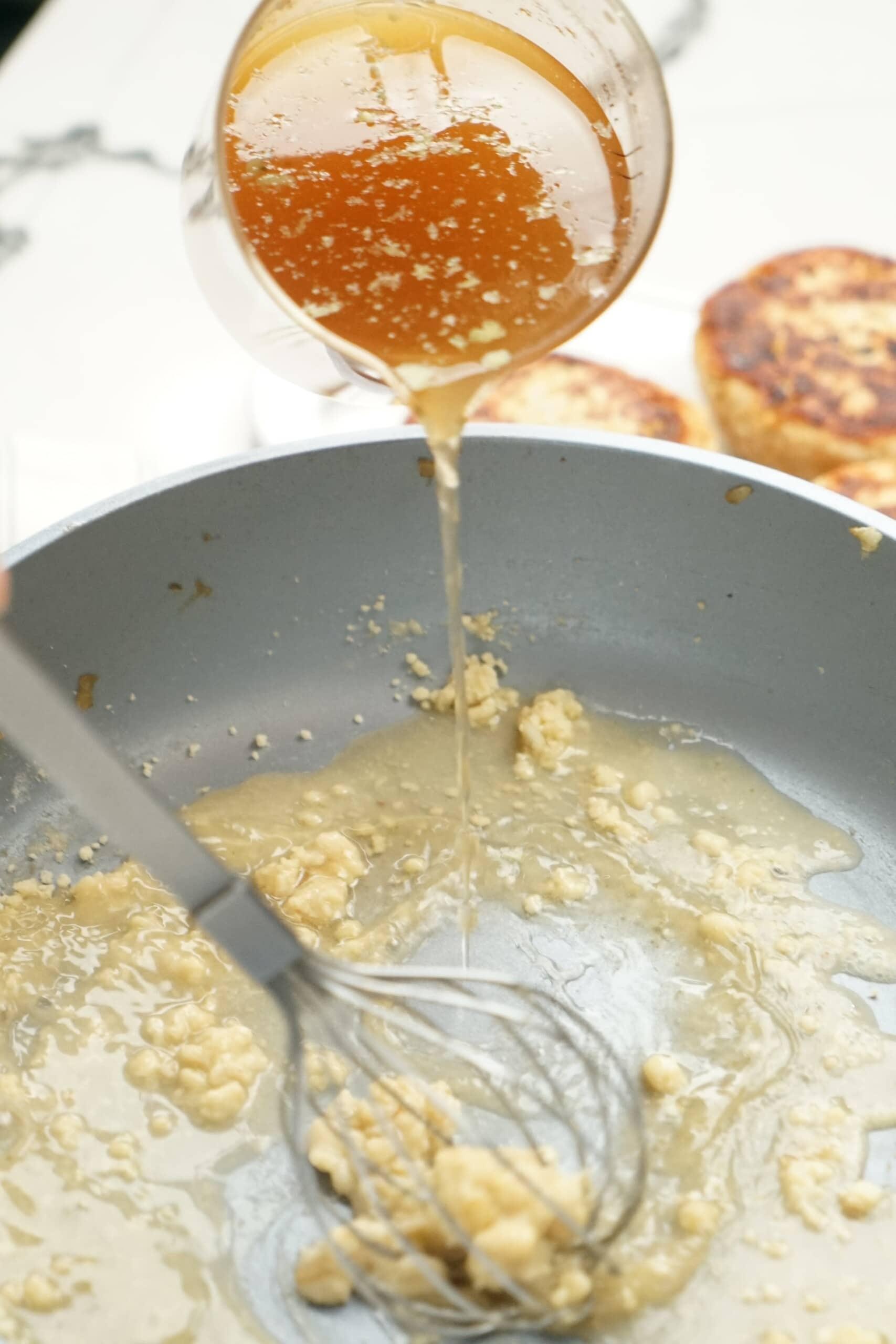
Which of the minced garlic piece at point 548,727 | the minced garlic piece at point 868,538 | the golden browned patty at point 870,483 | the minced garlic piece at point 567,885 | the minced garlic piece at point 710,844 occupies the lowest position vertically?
the minced garlic piece at point 710,844

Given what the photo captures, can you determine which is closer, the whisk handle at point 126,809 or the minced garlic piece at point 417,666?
the whisk handle at point 126,809

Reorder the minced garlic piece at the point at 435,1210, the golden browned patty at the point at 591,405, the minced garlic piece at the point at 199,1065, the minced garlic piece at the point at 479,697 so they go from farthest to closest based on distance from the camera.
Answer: the golden browned patty at the point at 591,405 < the minced garlic piece at the point at 479,697 < the minced garlic piece at the point at 199,1065 < the minced garlic piece at the point at 435,1210

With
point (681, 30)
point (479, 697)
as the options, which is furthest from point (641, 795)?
point (681, 30)

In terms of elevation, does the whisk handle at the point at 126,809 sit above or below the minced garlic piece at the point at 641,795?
above

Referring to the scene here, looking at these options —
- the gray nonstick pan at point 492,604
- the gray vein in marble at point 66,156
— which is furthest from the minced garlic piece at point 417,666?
the gray vein in marble at point 66,156

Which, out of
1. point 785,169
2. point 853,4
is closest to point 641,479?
point 785,169

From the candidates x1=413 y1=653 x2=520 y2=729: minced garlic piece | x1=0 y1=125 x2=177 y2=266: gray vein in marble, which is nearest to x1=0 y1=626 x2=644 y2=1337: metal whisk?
x1=413 y1=653 x2=520 y2=729: minced garlic piece

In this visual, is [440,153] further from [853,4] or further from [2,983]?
[853,4]

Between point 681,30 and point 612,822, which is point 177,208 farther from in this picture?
point 612,822

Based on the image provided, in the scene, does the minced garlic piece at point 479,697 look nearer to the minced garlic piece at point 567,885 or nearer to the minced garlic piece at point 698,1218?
the minced garlic piece at point 567,885

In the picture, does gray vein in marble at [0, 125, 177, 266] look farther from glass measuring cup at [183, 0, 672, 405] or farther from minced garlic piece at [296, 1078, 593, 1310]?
minced garlic piece at [296, 1078, 593, 1310]
